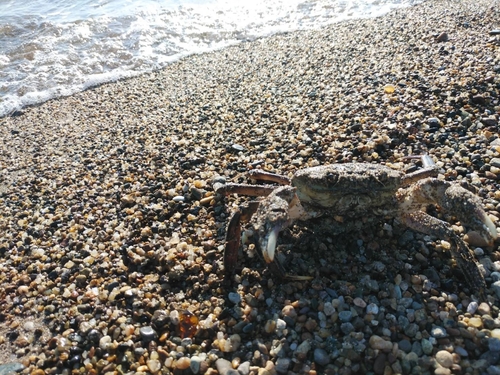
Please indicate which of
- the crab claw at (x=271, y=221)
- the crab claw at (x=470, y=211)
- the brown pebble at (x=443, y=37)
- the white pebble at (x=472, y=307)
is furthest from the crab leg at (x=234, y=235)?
the brown pebble at (x=443, y=37)

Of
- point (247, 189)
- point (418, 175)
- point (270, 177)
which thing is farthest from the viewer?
point (270, 177)

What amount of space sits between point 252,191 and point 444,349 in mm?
2149

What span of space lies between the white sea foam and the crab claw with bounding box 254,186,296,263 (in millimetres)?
8805

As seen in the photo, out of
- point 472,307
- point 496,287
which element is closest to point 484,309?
point 472,307

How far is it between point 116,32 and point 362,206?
12278 mm

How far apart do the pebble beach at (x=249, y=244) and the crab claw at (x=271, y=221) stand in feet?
1.85

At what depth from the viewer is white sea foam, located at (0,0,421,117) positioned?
10.8 metres

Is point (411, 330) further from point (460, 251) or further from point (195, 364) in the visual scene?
point (195, 364)

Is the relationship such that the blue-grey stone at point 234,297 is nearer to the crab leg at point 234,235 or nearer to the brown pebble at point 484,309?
the crab leg at point 234,235

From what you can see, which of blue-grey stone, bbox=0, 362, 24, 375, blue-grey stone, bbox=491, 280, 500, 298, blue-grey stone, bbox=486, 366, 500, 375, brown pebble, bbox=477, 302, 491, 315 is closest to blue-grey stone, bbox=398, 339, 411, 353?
blue-grey stone, bbox=486, 366, 500, 375

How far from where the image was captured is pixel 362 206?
3.42 metres

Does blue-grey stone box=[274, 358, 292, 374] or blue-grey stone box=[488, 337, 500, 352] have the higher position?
blue-grey stone box=[488, 337, 500, 352]

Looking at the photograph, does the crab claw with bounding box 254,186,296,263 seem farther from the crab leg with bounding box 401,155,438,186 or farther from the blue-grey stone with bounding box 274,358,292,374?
the crab leg with bounding box 401,155,438,186

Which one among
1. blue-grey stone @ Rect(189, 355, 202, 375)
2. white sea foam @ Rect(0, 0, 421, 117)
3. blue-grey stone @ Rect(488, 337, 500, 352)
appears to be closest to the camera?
blue-grey stone @ Rect(488, 337, 500, 352)
